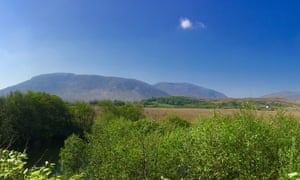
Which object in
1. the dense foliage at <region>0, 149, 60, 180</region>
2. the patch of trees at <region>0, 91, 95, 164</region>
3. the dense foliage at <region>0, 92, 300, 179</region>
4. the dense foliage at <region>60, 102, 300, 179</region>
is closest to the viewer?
the dense foliage at <region>0, 149, 60, 180</region>

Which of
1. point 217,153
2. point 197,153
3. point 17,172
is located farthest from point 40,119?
point 17,172

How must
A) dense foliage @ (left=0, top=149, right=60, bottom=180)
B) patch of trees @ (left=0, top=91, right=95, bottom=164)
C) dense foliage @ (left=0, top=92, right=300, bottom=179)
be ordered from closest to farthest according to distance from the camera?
dense foliage @ (left=0, top=149, right=60, bottom=180), dense foliage @ (left=0, top=92, right=300, bottom=179), patch of trees @ (left=0, top=91, right=95, bottom=164)

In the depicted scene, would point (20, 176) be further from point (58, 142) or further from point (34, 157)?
point (58, 142)

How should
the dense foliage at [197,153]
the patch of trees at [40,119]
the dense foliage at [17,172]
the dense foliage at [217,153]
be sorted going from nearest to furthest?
the dense foliage at [17,172] < the dense foliage at [197,153] < the dense foliage at [217,153] < the patch of trees at [40,119]

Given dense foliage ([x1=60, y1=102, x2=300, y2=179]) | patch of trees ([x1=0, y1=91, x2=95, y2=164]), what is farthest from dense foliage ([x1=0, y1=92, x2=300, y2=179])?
Answer: patch of trees ([x1=0, y1=91, x2=95, y2=164])

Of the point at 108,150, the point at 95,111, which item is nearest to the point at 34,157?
the point at 95,111

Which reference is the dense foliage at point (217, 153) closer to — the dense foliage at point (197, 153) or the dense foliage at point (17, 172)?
the dense foliage at point (197, 153)

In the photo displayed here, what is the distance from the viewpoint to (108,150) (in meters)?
28.6

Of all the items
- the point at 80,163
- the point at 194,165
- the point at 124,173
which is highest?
the point at 194,165

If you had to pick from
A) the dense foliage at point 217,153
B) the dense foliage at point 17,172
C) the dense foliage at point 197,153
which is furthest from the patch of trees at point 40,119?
the dense foliage at point 17,172

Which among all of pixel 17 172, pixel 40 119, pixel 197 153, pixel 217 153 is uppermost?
pixel 17 172

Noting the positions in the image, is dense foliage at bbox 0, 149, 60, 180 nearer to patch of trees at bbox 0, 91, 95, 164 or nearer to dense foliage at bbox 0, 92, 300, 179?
dense foliage at bbox 0, 92, 300, 179

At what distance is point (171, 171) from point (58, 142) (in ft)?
194

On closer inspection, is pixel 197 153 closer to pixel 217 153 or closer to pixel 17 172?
pixel 217 153
